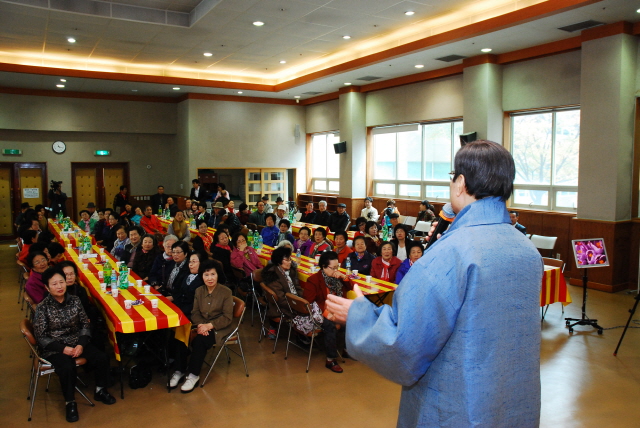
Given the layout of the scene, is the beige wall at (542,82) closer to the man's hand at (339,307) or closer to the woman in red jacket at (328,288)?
the woman in red jacket at (328,288)

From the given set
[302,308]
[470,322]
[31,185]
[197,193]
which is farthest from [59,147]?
[470,322]

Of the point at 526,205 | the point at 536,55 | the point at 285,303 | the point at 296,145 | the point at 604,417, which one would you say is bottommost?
the point at 604,417

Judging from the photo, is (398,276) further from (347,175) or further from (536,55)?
(347,175)

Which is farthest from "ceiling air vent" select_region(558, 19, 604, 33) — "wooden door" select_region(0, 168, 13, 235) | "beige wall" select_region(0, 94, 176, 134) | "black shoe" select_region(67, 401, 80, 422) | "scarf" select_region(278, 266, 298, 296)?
"wooden door" select_region(0, 168, 13, 235)

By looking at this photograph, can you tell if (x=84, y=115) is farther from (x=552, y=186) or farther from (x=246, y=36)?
(x=552, y=186)

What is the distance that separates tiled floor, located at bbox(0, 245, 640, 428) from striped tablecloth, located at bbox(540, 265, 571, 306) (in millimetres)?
584

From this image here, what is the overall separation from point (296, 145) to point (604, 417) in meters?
14.6

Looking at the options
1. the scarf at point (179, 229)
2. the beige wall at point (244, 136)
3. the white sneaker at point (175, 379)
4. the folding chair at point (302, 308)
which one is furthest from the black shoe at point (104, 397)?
the beige wall at point (244, 136)

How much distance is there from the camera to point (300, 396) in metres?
4.61

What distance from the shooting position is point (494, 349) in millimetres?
1302

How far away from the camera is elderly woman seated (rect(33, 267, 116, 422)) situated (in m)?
4.26

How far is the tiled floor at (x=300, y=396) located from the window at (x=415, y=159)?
734 centimetres

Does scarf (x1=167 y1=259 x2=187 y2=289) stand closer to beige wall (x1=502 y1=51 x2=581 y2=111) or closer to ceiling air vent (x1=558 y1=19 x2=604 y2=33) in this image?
ceiling air vent (x1=558 y1=19 x2=604 y2=33)

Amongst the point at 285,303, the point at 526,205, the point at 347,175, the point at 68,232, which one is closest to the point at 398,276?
the point at 285,303
